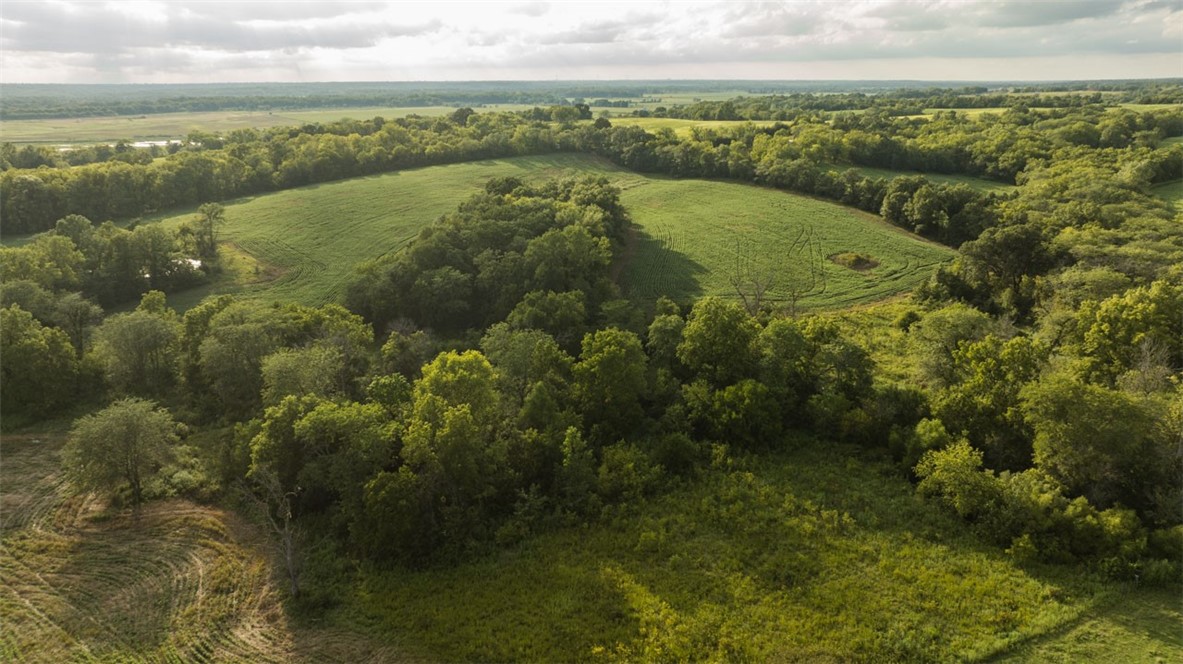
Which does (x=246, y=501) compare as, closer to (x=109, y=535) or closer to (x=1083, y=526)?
(x=109, y=535)

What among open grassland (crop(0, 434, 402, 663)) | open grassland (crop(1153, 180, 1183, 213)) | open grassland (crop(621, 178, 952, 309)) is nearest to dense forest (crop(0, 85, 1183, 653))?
open grassland (crop(0, 434, 402, 663))

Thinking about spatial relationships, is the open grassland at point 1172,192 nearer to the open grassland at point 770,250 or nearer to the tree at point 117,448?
the open grassland at point 770,250

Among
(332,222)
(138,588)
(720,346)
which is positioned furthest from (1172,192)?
(332,222)

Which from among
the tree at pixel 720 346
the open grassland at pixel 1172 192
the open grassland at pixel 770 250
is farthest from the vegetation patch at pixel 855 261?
the open grassland at pixel 1172 192

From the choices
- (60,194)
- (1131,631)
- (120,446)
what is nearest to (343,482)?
(120,446)

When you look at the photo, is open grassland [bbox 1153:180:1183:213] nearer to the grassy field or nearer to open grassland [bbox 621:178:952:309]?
open grassland [bbox 621:178:952:309]

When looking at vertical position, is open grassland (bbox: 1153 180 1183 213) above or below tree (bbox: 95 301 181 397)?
above
